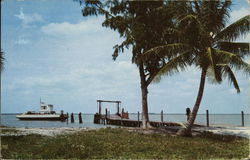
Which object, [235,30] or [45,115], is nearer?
[235,30]

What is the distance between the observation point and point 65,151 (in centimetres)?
1320

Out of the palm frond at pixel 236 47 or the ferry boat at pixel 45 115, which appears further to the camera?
the ferry boat at pixel 45 115

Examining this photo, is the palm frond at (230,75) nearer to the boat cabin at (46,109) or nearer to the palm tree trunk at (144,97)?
the palm tree trunk at (144,97)

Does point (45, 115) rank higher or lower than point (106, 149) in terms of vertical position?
higher

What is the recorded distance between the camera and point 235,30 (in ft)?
62.7

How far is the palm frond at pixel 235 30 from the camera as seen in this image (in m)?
18.7

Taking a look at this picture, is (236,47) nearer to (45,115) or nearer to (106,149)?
(106,149)

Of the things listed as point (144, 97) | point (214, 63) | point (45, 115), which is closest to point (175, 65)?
point (214, 63)

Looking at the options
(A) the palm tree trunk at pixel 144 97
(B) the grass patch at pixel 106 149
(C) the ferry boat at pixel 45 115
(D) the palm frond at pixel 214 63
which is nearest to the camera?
(B) the grass patch at pixel 106 149

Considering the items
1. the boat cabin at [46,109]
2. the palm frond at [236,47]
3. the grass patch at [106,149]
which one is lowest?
the grass patch at [106,149]

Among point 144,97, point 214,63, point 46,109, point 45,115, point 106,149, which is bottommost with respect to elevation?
point 106,149

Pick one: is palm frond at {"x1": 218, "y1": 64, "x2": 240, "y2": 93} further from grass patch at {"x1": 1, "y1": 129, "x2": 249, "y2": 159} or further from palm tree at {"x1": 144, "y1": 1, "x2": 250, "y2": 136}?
grass patch at {"x1": 1, "y1": 129, "x2": 249, "y2": 159}

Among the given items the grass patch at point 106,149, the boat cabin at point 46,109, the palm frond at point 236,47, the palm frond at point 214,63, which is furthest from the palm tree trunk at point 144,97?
the boat cabin at point 46,109

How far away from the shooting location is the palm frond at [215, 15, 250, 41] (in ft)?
61.4
